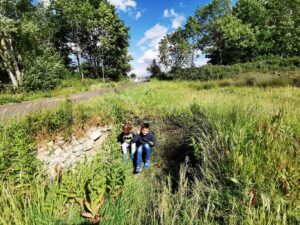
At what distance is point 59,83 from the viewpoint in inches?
726

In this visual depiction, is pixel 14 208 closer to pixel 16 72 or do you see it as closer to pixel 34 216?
pixel 34 216

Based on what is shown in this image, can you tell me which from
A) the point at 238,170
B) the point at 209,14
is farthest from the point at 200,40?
the point at 238,170

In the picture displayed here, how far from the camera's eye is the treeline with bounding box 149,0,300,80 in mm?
29078

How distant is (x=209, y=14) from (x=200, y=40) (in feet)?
13.8

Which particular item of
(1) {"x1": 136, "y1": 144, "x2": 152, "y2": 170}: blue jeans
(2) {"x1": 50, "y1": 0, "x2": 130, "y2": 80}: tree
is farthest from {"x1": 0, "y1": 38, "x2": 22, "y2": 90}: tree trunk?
(1) {"x1": 136, "y1": 144, "x2": 152, "y2": 170}: blue jeans

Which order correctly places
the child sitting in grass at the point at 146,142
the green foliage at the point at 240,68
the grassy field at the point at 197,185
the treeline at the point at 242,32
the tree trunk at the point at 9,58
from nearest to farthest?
the grassy field at the point at 197,185 < the child sitting in grass at the point at 146,142 < the tree trunk at the point at 9,58 < the green foliage at the point at 240,68 < the treeline at the point at 242,32

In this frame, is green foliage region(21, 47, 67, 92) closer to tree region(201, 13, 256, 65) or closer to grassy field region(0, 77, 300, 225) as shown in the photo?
grassy field region(0, 77, 300, 225)

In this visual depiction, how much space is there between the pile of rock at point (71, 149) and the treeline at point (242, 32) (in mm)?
29041

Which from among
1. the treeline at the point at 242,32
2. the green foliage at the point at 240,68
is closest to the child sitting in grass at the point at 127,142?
the green foliage at the point at 240,68

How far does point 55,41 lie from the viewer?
31.3 meters

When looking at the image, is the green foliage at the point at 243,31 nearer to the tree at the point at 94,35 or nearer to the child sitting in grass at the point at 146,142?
the tree at the point at 94,35

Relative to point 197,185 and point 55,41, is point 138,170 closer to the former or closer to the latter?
point 197,185

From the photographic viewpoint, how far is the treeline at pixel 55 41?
15.3 m

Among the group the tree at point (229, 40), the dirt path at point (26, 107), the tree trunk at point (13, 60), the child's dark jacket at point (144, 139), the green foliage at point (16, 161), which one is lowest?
the child's dark jacket at point (144, 139)
